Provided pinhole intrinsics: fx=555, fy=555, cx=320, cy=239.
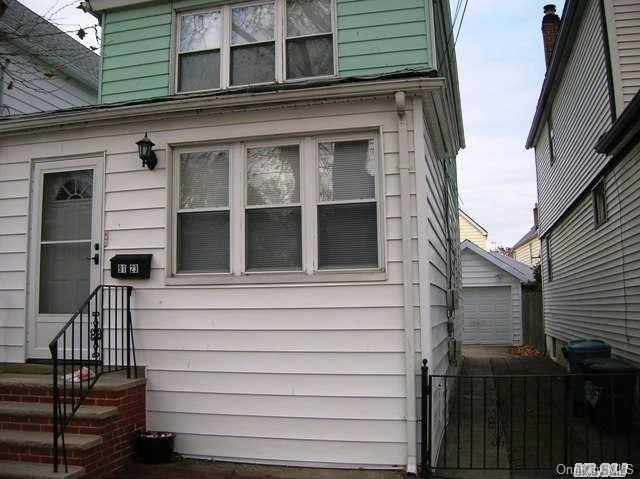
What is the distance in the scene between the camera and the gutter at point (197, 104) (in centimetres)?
529

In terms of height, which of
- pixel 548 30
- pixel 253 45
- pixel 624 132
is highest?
pixel 548 30

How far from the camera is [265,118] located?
578cm

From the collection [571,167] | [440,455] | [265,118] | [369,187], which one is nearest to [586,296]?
[571,167]

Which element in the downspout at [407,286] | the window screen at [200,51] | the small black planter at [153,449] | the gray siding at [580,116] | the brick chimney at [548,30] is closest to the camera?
the downspout at [407,286]

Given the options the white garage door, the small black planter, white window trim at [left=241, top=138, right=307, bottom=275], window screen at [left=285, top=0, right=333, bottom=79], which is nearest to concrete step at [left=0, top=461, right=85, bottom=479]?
the small black planter

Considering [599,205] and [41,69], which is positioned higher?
[41,69]

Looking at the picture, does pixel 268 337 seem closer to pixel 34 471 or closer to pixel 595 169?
pixel 34 471

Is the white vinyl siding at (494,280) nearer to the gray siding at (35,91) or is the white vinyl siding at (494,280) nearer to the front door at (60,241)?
the gray siding at (35,91)

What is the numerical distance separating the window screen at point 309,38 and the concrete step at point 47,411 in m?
4.36

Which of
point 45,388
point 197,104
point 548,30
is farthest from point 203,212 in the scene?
point 548,30

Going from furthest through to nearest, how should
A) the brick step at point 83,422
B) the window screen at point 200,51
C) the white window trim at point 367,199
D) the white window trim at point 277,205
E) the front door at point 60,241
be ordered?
the window screen at point 200,51 < the front door at point 60,241 < the white window trim at point 277,205 < the white window trim at point 367,199 < the brick step at point 83,422

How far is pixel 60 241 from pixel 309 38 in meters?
3.87

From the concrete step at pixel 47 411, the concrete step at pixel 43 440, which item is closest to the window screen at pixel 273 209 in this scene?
the concrete step at pixel 47 411

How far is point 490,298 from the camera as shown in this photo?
68.0 ft
